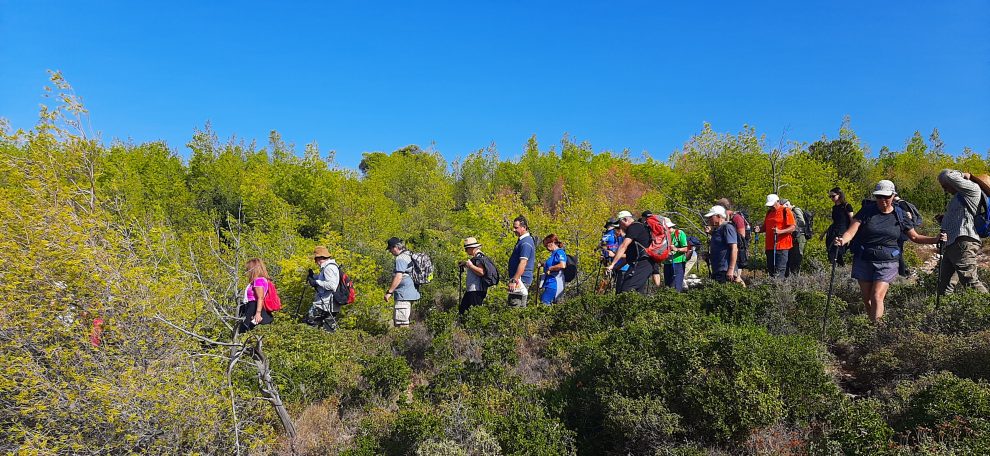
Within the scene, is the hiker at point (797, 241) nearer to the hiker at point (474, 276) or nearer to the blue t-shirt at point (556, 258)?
the blue t-shirt at point (556, 258)

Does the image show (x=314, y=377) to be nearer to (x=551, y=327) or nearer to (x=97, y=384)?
(x=97, y=384)

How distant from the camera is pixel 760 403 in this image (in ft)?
10.6

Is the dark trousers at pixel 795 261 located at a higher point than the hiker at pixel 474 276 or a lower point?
higher

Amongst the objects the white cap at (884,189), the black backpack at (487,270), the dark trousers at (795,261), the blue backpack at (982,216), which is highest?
the white cap at (884,189)

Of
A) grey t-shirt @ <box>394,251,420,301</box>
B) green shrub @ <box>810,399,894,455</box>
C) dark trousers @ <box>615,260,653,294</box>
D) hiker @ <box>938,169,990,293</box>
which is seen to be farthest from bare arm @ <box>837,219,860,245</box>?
grey t-shirt @ <box>394,251,420,301</box>

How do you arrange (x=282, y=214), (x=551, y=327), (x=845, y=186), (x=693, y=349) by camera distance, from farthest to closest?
(x=845, y=186)
(x=282, y=214)
(x=551, y=327)
(x=693, y=349)

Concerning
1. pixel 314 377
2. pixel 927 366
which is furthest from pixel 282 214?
pixel 927 366

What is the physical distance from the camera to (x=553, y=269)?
21.7ft

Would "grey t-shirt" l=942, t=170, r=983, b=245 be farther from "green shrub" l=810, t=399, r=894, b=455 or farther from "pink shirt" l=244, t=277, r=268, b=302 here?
"pink shirt" l=244, t=277, r=268, b=302

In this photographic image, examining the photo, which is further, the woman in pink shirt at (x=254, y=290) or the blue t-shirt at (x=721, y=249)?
the blue t-shirt at (x=721, y=249)

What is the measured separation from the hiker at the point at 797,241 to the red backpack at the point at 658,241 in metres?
2.51

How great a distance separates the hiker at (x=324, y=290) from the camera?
6.55 metres

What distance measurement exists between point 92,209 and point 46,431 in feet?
4.83

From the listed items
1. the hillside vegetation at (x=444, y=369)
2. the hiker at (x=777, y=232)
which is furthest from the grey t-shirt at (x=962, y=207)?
the hiker at (x=777, y=232)
